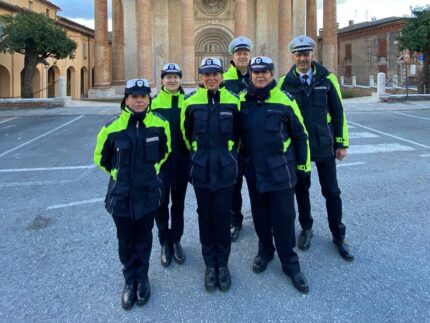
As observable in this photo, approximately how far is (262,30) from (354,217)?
83.8 ft

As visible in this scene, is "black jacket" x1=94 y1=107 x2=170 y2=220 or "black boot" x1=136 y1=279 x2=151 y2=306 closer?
"black jacket" x1=94 y1=107 x2=170 y2=220

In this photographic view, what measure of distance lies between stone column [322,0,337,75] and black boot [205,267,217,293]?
24.5 m

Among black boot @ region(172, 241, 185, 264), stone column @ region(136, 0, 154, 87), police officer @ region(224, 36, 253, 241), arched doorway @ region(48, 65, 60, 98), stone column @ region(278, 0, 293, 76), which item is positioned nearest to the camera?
black boot @ region(172, 241, 185, 264)

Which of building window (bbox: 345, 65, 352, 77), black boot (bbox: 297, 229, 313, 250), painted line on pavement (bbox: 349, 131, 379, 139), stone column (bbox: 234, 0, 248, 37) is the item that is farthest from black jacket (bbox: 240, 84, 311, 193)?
building window (bbox: 345, 65, 352, 77)

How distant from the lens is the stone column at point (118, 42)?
27.8 m

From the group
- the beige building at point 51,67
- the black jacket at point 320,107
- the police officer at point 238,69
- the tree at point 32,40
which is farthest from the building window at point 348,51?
the black jacket at point 320,107

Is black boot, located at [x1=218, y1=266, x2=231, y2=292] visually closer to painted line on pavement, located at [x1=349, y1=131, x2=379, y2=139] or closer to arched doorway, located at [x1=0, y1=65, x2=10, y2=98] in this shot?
painted line on pavement, located at [x1=349, y1=131, x2=379, y2=139]

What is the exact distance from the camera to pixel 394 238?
423cm

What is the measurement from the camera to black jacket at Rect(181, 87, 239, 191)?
3.22 m

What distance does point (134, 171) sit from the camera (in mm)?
3051

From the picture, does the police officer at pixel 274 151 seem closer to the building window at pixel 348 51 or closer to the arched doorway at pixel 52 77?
the arched doorway at pixel 52 77

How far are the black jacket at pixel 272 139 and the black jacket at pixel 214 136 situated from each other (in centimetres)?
13

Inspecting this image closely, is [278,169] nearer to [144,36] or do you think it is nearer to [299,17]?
[144,36]

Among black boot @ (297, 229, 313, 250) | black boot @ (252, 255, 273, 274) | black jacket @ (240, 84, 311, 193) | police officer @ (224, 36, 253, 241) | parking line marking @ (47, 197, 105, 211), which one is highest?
police officer @ (224, 36, 253, 241)
